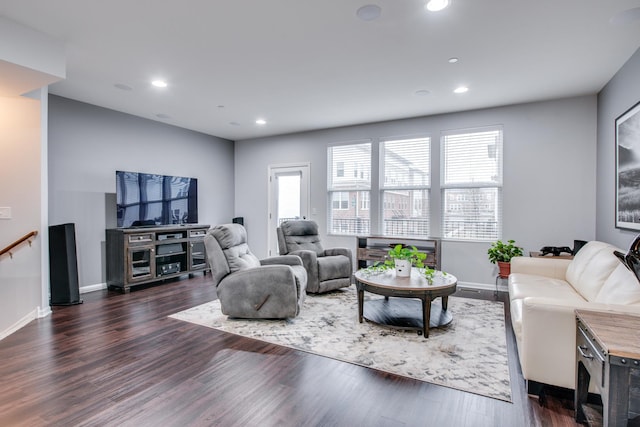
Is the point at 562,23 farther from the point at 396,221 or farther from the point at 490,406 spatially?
the point at 396,221

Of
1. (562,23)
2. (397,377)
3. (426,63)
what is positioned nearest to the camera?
(397,377)

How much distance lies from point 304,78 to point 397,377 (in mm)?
3134

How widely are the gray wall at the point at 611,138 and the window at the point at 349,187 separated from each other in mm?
3109

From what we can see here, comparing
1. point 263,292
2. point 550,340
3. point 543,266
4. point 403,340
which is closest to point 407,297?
point 403,340

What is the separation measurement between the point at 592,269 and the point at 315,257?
9.45ft

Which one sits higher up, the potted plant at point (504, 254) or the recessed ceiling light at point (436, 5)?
the recessed ceiling light at point (436, 5)

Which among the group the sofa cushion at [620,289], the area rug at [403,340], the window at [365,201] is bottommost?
the area rug at [403,340]

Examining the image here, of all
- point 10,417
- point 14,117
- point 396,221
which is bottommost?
point 10,417

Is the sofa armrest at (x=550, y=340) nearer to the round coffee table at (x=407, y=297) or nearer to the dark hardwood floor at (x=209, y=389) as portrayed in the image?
the dark hardwood floor at (x=209, y=389)

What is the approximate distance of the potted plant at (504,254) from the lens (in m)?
4.42

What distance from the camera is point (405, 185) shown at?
18.1ft

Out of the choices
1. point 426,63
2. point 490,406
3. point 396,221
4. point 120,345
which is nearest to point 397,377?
point 490,406

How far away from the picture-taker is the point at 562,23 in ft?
8.59

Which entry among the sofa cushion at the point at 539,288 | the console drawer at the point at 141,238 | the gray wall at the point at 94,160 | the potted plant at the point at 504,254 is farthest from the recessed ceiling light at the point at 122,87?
the potted plant at the point at 504,254
